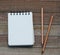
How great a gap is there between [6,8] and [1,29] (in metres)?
0.11

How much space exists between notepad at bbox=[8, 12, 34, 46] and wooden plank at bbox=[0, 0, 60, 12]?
61mm

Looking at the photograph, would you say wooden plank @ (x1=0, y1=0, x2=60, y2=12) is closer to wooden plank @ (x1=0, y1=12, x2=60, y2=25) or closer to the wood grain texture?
wooden plank @ (x1=0, y1=12, x2=60, y2=25)

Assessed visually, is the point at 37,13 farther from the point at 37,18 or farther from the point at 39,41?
the point at 39,41

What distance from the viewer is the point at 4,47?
105 centimetres

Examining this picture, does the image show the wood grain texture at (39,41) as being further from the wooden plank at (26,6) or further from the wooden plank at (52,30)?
the wooden plank at (26,6)

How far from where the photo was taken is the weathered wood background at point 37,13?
1.06m

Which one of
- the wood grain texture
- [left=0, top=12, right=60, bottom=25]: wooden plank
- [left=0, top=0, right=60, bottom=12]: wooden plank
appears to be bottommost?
the wood grain texture

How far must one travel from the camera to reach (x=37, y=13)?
3.55 feet

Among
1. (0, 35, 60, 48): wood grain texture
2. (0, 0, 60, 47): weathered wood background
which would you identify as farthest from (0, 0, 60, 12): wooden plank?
(0, 35, 60, 48): wood grain texture

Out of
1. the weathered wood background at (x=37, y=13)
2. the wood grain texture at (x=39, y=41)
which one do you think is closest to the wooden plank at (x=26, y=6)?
the weathered wood background at (x=37, y=13)

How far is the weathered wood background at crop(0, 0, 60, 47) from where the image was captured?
1064mm

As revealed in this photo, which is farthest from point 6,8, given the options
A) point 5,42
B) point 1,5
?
point 5,42

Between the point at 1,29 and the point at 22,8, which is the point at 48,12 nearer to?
the point at 22,8

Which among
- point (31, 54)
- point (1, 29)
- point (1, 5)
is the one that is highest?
point (1, 5)
